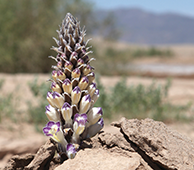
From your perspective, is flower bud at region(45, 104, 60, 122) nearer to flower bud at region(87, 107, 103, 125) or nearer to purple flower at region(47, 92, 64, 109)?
purple flower at region(47, 92, 64, 109)

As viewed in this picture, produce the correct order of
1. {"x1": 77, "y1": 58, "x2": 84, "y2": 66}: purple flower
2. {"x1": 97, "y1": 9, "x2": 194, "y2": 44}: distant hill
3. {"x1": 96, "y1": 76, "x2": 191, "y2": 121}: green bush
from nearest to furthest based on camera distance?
1. {"x1": 77, "y1": 58, "x2": 84, "y2": 66}: purple flower
2. {"x1": 96, "y1": 76, "x2": 191, "y2": 121}: green bush
3. {"x1": 97, "y1": 9, "x2": 194, "y2": 44}: distant hill

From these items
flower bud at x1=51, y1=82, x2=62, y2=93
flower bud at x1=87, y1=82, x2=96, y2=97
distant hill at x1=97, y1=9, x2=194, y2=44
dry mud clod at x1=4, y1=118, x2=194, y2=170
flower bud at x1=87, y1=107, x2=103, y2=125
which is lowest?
dry mud clod at x1=4, y1=118, x2=194, y2=170

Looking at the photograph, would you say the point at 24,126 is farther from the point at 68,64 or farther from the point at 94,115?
the point at 68,64

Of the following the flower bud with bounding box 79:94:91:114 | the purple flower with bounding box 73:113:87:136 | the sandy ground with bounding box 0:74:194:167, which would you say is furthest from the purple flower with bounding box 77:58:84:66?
the sandy ground with bounding box 0:74:194:167

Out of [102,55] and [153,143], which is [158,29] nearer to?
[102,55]

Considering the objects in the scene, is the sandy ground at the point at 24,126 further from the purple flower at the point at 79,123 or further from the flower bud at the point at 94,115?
the purple flower at the point at 79,123
